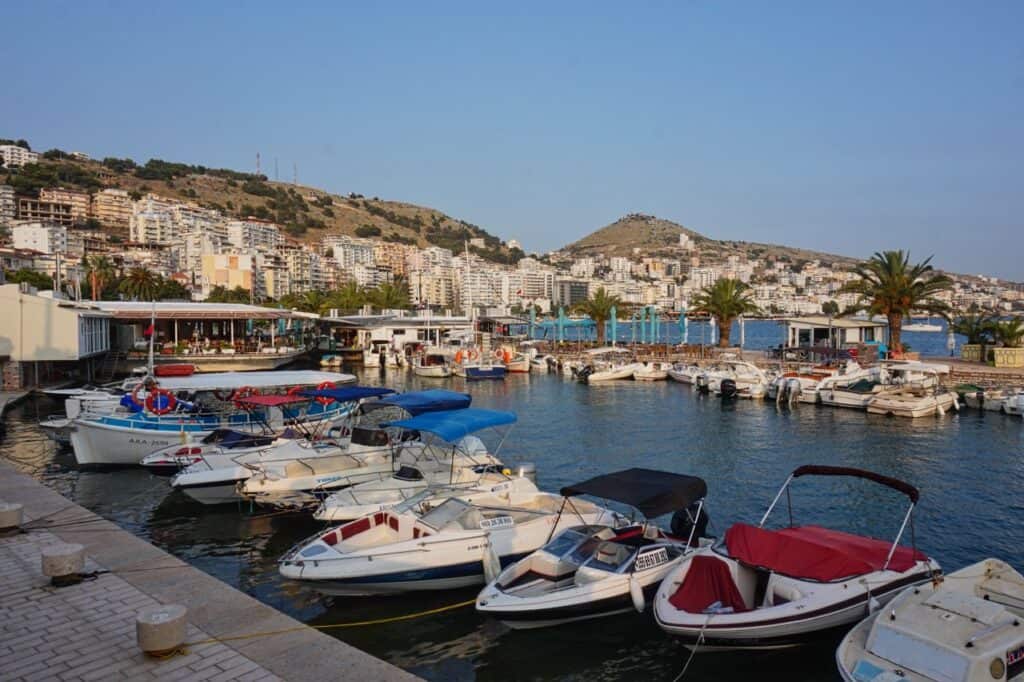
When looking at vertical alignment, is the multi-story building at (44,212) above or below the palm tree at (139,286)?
above

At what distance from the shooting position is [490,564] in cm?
1341

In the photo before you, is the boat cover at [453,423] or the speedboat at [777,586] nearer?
the speedboat at [777,586]

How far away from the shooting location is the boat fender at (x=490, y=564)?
1331cm

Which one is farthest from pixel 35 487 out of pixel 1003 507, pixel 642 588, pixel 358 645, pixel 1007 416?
pixel 1007 416

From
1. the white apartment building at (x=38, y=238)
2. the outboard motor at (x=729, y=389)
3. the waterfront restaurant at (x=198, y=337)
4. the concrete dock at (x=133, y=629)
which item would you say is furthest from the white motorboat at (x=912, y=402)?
the white apartment building at (x=38, y=238)

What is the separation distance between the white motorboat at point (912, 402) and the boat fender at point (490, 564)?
101 feet

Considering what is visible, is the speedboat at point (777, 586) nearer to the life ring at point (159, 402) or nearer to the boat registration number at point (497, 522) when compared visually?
the boat registration number at point (497, 522)

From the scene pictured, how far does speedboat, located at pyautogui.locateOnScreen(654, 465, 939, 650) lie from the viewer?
1040 cm

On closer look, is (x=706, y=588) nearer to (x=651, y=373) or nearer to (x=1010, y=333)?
(x=651, y=373)

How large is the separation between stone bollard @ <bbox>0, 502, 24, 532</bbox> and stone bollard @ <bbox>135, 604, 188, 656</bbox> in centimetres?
722

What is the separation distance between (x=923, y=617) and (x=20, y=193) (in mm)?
215341

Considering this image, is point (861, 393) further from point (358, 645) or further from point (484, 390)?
point (358, 645)

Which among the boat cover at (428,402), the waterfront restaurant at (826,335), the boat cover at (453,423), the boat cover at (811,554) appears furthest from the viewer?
the waterfront restaurant at (826,335)

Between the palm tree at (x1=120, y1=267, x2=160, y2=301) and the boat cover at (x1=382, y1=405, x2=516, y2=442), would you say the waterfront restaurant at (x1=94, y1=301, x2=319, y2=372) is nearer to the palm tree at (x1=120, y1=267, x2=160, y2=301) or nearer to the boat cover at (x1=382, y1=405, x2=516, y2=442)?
the palm tree at (x1=120, y1=267, x2=160, y2=301)
